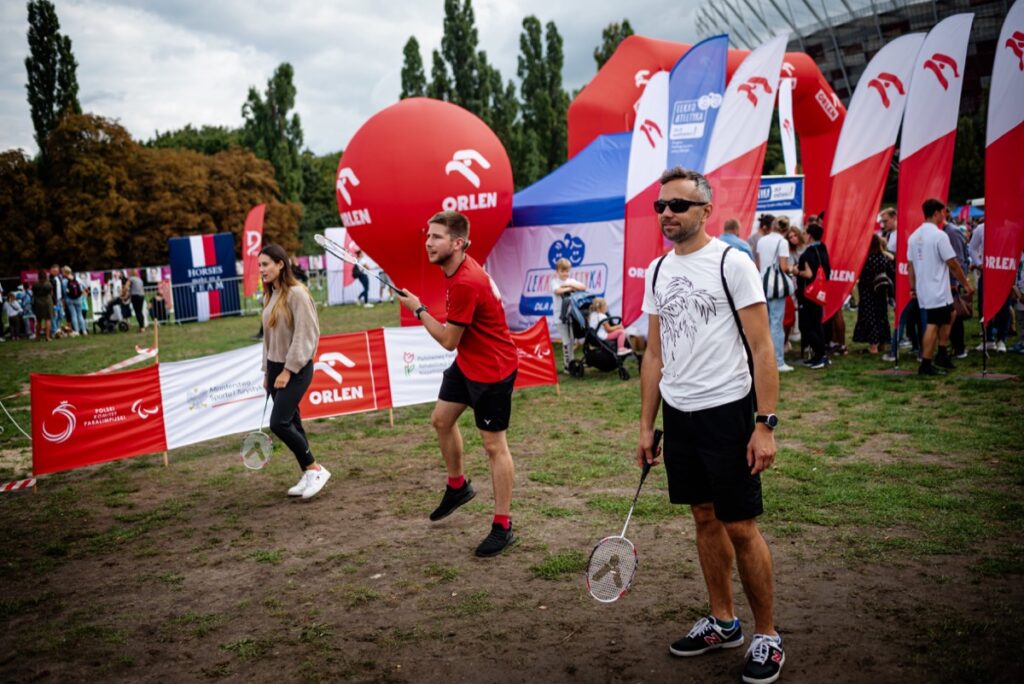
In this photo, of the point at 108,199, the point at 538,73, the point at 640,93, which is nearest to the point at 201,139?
the point at 108,199

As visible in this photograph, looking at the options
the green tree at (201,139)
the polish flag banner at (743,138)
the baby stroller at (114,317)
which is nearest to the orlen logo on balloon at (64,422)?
the polish flag banner at (743,138)

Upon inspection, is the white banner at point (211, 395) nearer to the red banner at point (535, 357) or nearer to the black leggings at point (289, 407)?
the black leggings at point (289, 407)

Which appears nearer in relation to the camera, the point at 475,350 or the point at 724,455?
the point at 724,455

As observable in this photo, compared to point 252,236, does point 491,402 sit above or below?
below

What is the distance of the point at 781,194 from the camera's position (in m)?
16.7

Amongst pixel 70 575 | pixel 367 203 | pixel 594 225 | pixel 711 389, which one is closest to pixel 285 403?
pixel 70 575

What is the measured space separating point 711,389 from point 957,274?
7.23m

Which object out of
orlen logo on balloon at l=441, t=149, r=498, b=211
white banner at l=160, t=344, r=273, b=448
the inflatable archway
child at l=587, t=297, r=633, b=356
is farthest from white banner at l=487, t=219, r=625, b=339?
white banner at l=160, t=344, r=273, b=448

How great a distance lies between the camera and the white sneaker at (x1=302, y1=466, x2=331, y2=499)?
19.8 ft

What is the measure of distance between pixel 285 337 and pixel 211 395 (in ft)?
8.19

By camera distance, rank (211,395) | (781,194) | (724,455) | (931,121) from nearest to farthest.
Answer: (724,455)
(211,395)
(931,121)
(781,194)

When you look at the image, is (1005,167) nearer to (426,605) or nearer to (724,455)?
(724,455)

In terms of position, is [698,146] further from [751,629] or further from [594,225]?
[751,629]

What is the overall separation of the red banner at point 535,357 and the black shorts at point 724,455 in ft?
20.3
